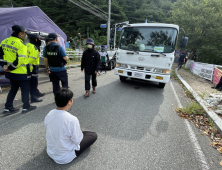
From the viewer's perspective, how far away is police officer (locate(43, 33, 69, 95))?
3443 mm

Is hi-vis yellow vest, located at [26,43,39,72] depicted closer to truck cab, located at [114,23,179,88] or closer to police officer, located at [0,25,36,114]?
police officer, located at [0,25,36,114]

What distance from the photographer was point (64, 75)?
12.7 feet

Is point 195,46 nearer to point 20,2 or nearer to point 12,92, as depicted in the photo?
point 12,92

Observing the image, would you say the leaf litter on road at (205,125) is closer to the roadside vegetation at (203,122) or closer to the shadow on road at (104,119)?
the roadside vegetation at (203,122)

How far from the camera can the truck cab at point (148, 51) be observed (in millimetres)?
5133

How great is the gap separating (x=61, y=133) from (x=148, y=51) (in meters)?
4.70

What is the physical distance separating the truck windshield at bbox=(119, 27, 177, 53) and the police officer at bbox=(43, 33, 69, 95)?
3.17 metres

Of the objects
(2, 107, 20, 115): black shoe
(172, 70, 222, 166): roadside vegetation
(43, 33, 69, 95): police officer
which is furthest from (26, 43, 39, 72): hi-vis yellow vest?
(172, 70, 222, 166): roadside vegetation

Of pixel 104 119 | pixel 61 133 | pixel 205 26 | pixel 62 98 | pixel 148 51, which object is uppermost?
pixel 205 26

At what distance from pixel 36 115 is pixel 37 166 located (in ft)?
5.71

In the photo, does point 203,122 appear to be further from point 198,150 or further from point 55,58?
point 55,58

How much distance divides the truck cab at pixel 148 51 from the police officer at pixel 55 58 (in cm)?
282

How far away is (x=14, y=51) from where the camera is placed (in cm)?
296

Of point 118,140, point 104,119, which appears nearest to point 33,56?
point 104,119
